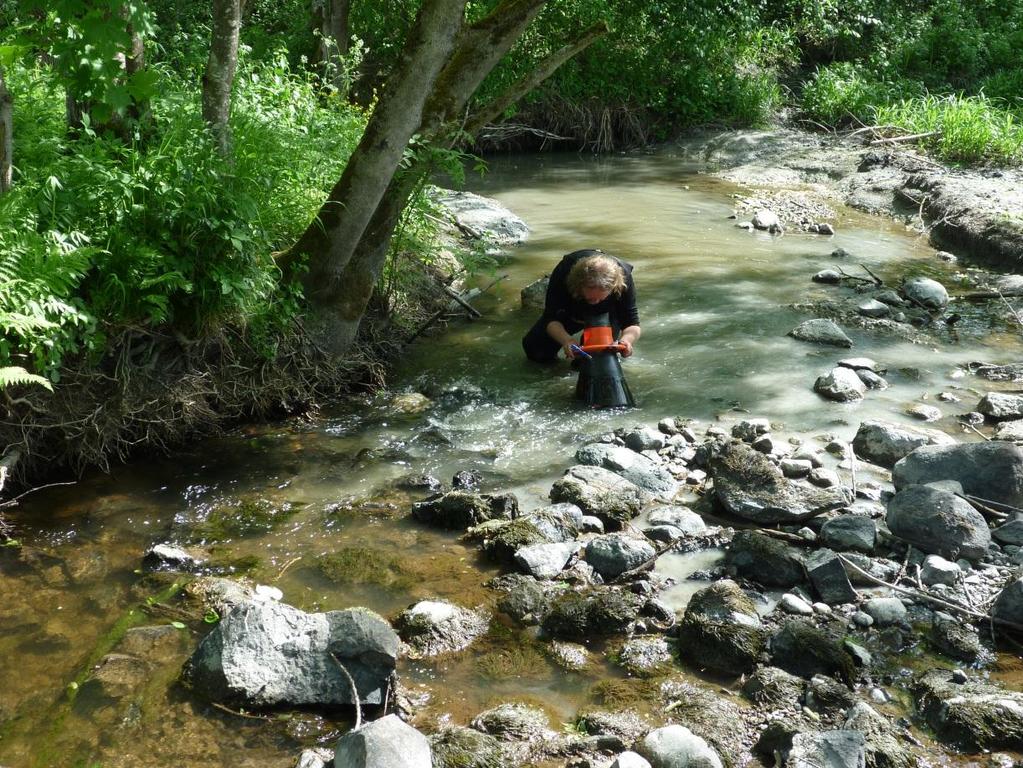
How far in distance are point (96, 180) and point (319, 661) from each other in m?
3.05

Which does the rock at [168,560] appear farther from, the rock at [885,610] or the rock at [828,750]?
the rock at [885,610]

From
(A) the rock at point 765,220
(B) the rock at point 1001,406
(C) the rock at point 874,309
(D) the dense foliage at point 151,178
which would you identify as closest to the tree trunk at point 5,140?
(D) the dense foliage at point 151,178

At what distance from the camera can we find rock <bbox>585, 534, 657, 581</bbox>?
14.9 ft

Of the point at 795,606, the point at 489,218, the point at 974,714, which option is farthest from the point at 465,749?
the point at 489,218

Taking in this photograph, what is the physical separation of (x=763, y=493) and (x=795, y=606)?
93cm

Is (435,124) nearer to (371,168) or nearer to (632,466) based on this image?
(371,168)

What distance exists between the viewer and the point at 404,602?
4.36 metres

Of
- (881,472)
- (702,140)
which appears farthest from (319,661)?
(702,140)

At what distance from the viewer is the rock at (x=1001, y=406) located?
6.20 m

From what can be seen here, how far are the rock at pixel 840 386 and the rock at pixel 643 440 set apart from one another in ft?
4.60

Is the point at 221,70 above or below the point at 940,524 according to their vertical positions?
above

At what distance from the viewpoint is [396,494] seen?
17.8ft

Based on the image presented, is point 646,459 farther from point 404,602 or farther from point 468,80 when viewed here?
point 468,80

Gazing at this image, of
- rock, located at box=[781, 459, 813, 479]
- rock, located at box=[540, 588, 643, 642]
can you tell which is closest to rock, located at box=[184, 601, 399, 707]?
rock, located at box=[540, 588, 643, 642]
